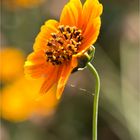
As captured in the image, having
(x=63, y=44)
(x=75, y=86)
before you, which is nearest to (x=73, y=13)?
(x=63, y=44)

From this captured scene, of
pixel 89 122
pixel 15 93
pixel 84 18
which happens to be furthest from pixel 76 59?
pixel 15 93

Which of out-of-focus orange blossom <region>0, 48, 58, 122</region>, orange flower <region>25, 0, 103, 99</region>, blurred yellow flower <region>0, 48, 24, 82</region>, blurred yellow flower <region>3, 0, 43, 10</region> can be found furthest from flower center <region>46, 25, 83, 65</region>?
blurred yellow flower <region>3, 0, 43, 10</region>

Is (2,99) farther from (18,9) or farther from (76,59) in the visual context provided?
(76,59)

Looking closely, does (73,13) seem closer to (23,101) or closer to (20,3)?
(23,101)

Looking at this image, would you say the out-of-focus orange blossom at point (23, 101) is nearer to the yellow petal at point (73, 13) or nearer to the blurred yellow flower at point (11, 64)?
the blurred yellow flower at point (11, 64)

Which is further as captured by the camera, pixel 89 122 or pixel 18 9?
pixel 18 9

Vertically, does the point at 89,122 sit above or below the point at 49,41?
below
